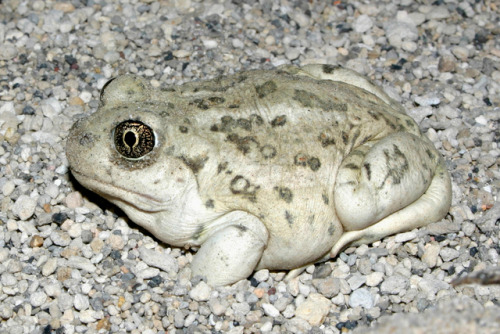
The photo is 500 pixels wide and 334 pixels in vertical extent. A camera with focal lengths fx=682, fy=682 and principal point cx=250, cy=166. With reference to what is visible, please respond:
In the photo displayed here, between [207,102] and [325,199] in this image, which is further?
[207,102]

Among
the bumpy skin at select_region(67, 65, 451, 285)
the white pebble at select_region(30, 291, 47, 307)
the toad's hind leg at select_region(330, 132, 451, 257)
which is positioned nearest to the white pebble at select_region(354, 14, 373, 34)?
the toad's hind leg at select_region(330, 132, 451, 257)

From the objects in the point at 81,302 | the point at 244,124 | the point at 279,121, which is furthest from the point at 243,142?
the point at 81,302

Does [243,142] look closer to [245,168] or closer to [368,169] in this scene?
[245,168]

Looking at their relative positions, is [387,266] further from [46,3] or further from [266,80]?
[46,3]

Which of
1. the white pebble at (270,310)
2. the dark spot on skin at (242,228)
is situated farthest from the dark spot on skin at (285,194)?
the white pebble at (270,310)

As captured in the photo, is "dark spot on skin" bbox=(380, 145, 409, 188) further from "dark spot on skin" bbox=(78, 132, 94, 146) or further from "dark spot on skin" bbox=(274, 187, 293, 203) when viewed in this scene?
"dark spot on skin" bbox=(78, 132, 94, 146)

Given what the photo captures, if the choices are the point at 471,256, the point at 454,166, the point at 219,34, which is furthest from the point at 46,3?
the point at 471,256
